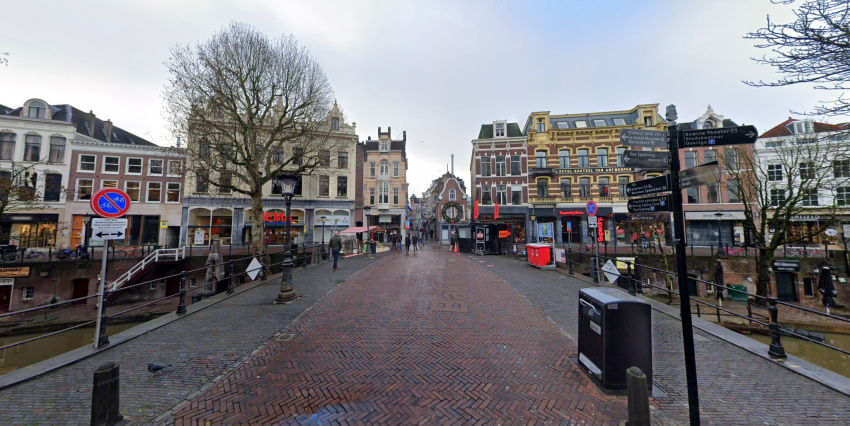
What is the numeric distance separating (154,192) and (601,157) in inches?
1677

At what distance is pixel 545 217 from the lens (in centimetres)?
2836

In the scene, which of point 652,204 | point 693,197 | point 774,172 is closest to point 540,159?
point 693,197

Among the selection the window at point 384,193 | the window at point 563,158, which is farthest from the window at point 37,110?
the window at point 563,158

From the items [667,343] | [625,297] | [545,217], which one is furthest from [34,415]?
[545,217]

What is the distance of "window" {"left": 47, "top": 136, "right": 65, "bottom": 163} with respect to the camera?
24625mm

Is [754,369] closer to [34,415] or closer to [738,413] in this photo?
[738,413]

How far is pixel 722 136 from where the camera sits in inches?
126

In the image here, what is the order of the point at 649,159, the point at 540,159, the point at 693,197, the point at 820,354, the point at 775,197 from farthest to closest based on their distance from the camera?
1. the point at 540,159
2. the point at 693,197
3. the point at 775,197
4. the point at 820,354
5. the point at 649,159

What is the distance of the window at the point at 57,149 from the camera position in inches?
969

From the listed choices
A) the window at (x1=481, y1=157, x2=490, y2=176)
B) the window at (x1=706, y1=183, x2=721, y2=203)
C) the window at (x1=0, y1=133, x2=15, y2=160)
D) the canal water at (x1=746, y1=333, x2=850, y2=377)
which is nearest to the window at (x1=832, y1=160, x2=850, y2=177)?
the canal water at (x1=746, y1=333, x2=850, y2=377)

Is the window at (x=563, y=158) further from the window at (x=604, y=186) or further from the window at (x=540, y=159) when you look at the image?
the window at (x=604, y=186)

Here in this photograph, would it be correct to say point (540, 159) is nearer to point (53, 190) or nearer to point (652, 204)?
point (652, 204)

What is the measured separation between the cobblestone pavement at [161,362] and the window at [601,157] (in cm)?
2962

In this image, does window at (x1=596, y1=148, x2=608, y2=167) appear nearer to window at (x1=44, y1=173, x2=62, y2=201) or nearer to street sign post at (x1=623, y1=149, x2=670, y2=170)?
street sign post at (x1=623, y1=149, x2=670, y2=170)
